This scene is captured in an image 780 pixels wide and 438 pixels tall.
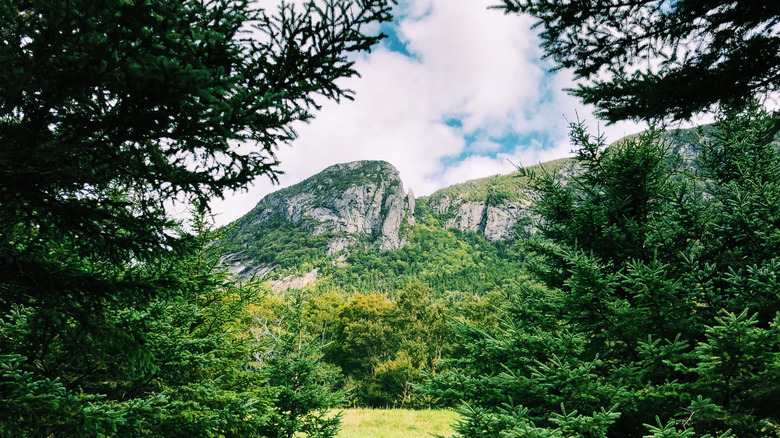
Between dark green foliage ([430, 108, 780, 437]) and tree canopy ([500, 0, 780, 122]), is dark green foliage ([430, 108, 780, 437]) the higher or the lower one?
the lower one

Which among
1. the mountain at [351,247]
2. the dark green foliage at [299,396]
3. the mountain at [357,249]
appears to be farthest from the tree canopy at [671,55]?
the mountain at [351,247]

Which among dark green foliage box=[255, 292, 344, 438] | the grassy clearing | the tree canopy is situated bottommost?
the grassy clearing

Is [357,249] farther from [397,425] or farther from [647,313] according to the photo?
[647,313]

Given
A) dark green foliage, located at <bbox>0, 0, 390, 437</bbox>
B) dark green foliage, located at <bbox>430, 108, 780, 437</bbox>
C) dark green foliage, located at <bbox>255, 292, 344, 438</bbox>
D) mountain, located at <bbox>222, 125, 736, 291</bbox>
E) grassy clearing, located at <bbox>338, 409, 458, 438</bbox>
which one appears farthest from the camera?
mountain, located at <bbox>222, 125, 736, 291</bbox>

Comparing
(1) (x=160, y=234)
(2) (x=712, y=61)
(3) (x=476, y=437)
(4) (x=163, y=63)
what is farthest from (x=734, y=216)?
(1) (x=160, y=234)

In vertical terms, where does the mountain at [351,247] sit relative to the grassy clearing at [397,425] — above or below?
above

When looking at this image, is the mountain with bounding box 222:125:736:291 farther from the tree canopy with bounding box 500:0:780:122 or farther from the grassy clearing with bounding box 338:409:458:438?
the tree canopy with bounding box 500:0:780:122

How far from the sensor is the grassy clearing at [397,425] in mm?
13055

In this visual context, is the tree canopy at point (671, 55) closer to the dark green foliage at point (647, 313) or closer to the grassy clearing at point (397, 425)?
the dark green foliage at point (647, 313)

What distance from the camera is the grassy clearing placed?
1305cm

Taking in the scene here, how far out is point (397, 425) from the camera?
14.4 m

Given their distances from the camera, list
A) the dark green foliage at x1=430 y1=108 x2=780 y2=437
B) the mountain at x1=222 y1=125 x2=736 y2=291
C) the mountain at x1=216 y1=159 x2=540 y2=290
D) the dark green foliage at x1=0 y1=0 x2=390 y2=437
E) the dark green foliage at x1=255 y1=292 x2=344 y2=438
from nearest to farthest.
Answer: the dark green foliage at x1=0 y1=0 x2=390 y2=437 → the dark green foliage at x1=430 y1=108 x2=780 y2=437 → the dark green foliage at x1=255 y1=292 x2=344 y2=438 → the mountain at x1=222 y1=125 x2=736 y2=291 → the mountain at x1=216 y1=159 x2=540 y2=290

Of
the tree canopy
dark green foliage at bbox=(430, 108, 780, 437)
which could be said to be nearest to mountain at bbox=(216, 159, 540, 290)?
dark green foliage at bbox=(430, 108, 780, 437)

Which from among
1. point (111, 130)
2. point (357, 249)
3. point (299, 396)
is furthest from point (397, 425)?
point (357, 249)
